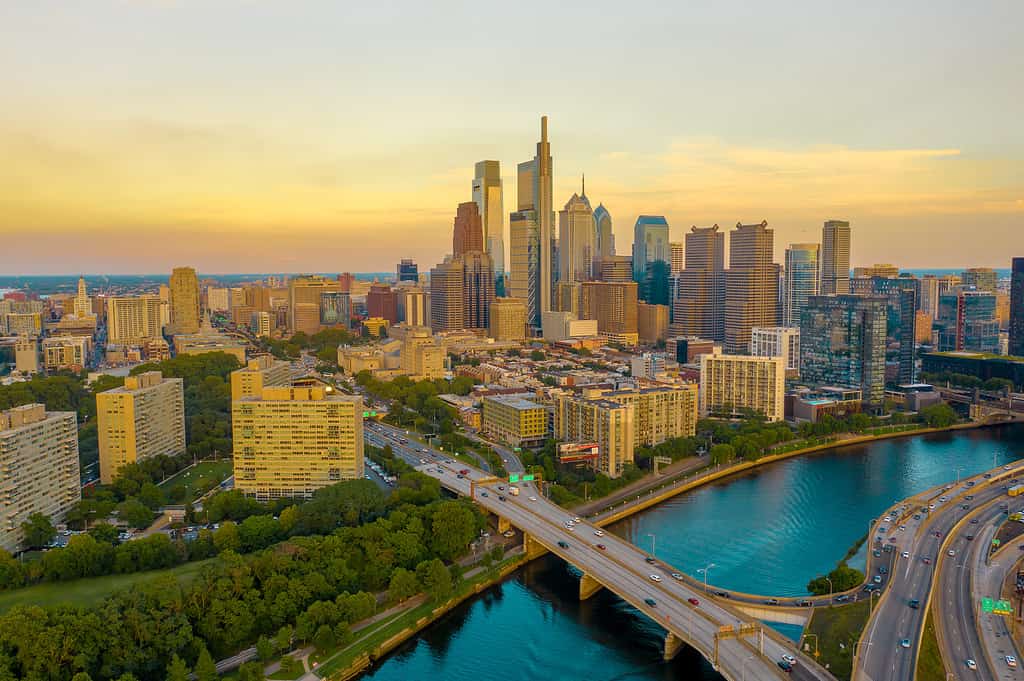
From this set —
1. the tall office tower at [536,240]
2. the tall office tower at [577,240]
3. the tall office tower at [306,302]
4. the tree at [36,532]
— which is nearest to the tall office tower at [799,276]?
the tall office tower at [536,240]

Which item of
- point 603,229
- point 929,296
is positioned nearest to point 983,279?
point 929,296

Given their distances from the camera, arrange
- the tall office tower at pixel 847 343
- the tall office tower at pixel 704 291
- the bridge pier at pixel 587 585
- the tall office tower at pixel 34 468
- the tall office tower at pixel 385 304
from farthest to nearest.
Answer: the tall office tower at pixel 385 304
the tall office tower at pixel 704 291
the tall office tower at pixel 847 343
the tall office tower at pixel 34 468
the bridge pier at pixel 587 585

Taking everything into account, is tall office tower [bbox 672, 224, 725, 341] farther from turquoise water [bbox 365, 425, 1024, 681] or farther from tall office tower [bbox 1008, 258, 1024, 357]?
turquoise water [bbox 365, 425, 1024, 681]

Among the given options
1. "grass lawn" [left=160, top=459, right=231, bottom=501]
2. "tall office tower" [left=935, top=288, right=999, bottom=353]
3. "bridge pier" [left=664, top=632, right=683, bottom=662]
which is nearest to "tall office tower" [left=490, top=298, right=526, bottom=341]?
"tall office tower" [left=935, top=288, right=999, bottom=353]

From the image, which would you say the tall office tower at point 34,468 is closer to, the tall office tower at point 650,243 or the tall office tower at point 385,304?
the tall office tower at point 385,304

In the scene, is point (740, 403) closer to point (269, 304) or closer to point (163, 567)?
point (163, 567)

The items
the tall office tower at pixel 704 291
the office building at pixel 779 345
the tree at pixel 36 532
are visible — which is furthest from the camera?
the tall office tower at pixel 704 291
